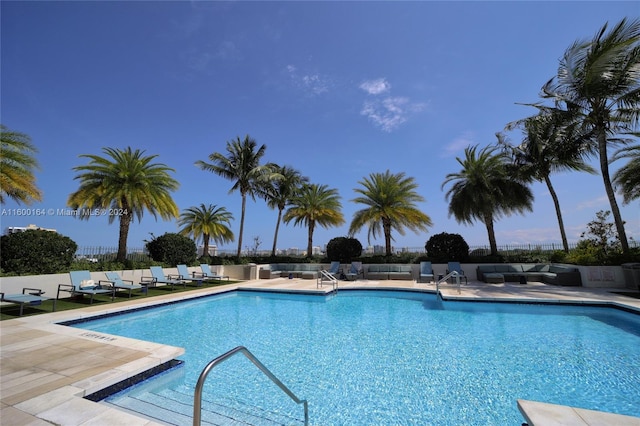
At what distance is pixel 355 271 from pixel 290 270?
5163mm

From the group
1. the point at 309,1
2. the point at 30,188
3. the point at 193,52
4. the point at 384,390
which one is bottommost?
the point at 384,390

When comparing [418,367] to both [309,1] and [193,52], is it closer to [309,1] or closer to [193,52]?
[309,1]

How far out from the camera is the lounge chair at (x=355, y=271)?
55.7 ft

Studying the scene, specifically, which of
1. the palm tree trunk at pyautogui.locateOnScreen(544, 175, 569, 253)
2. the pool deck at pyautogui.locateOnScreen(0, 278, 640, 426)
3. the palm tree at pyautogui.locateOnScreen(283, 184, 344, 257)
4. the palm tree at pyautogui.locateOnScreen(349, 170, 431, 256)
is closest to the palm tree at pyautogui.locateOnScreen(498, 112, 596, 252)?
the palm tree trunk at pyautogui.locateOnScreen(544, 175, 569, 253)

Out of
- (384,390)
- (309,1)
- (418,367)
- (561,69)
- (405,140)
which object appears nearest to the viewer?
(384,390)

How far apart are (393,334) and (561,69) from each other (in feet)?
49.6

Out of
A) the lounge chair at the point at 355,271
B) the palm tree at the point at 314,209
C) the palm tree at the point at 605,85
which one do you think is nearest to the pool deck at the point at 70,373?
the palm tree at the point at 605,85

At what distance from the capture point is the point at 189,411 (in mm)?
3379

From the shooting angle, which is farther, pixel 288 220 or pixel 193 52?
pixel 288 220

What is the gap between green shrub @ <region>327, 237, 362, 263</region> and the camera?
20.1 m

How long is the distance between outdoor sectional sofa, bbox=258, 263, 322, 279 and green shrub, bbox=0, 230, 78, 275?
33.5ft

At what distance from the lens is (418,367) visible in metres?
5.07

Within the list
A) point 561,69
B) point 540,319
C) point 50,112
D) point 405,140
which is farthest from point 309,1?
point 540,319

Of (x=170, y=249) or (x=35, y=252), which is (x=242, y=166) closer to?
(x=170, y=249)
